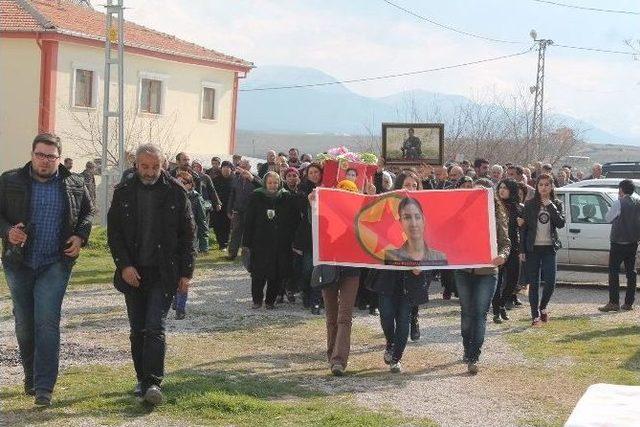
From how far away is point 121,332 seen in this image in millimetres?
13125

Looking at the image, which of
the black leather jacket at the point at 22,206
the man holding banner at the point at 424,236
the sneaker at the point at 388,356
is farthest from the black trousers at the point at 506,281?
the black leather jacket at the point at 22,206

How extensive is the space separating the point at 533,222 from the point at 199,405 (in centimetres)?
700

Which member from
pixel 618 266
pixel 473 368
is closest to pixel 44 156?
pixel 473 368

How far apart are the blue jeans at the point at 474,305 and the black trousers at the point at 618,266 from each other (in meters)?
5.70

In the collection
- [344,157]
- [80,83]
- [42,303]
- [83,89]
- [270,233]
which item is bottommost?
[42,303]

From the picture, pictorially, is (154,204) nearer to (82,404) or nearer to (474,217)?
(82,404)

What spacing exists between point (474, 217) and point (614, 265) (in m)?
5.76

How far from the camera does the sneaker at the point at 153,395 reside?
871 centimetres

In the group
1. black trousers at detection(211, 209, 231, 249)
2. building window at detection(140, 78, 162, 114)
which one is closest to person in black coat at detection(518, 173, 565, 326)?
black trousers at detection(211, 209, 231, 249)

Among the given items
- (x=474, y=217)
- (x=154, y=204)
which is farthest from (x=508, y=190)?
(x=154, y=204)

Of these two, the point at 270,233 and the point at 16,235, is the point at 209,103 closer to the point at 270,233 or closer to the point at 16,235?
the point at 270,233

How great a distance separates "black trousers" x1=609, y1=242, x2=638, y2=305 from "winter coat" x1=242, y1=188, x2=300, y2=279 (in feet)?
15.0

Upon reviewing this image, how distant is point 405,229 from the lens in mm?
11328

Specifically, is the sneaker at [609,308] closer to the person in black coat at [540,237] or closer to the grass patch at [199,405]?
the person in black coat at [540,237]
